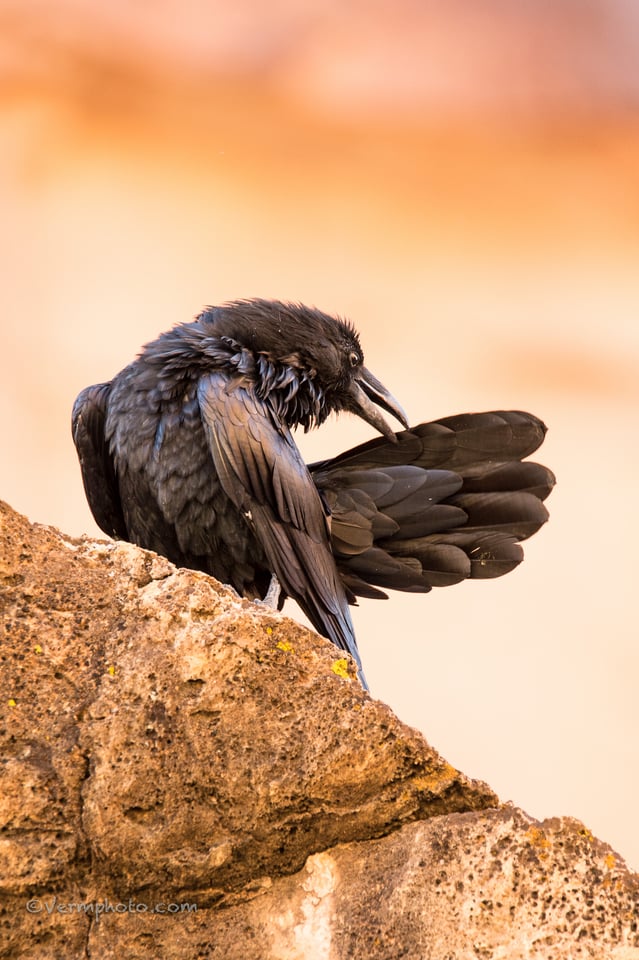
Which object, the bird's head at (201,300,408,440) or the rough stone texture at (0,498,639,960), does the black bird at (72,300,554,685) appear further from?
the rough stone texture at (0,498,639,960)

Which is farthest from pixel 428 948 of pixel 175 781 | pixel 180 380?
pixel 180 380

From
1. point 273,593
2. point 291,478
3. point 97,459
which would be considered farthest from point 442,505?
point 97,459

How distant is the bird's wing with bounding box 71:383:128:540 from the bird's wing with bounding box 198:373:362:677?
33.9 inches

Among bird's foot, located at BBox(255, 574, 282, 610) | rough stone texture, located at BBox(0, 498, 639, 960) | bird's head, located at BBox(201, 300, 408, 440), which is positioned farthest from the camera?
bird's head, located at BBox(201, 300, 408, 440)

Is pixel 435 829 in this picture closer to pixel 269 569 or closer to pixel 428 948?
pixel 428 948

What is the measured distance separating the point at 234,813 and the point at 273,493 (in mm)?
2644

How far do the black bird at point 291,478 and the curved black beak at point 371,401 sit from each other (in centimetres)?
5

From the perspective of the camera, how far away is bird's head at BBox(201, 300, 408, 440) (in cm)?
606

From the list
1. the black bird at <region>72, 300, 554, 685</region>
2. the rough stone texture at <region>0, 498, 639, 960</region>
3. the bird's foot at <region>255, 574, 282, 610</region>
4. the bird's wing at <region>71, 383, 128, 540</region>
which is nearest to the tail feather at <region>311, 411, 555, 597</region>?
the black bird at <region>72, 300, 554, 685</region>

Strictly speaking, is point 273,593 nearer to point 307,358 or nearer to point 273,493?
point 273,493

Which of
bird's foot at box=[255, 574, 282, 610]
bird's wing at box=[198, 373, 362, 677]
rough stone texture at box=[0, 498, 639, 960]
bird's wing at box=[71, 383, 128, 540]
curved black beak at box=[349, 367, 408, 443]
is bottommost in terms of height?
rough stone texture at box=[0, 498, 639, 960]

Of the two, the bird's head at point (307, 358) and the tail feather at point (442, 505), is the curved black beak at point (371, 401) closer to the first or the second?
the bird's head at point (307, 358)

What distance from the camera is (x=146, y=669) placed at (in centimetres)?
324

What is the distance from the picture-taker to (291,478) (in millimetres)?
5680
